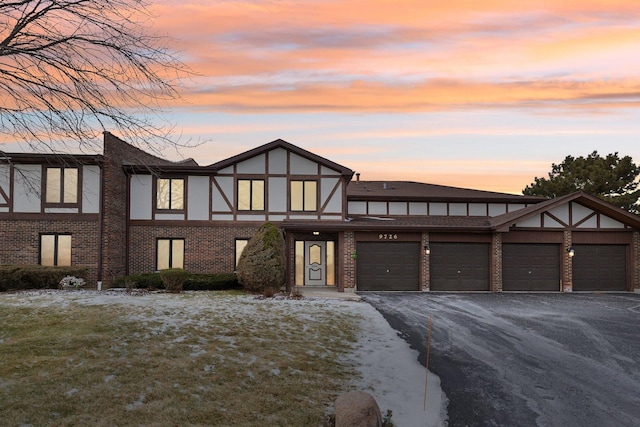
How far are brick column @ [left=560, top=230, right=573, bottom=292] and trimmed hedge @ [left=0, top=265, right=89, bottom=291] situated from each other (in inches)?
901

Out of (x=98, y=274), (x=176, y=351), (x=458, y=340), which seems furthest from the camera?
(x=98, y=274)

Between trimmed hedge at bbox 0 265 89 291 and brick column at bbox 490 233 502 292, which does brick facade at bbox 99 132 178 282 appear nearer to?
trimmed hedge at bbox 0 265 89 291

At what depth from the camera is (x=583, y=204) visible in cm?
2144

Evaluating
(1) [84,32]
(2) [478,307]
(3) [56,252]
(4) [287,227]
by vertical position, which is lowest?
(2) [478,307]

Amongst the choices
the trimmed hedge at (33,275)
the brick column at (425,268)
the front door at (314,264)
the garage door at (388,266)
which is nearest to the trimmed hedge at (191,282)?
the trimmed hedge at (33,275)

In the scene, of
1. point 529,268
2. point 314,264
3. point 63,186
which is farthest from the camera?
point 314,264

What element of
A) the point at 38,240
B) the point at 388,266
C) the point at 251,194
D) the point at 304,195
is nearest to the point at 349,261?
the point at 388,266

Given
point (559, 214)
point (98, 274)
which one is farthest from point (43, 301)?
point (559, 214)

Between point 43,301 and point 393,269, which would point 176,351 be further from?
point 393,269

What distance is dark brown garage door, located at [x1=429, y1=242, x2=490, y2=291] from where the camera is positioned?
20.8 metres

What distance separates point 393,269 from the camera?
67.9 ft

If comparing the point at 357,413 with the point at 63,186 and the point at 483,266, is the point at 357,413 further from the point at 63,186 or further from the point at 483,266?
the point at 63,186

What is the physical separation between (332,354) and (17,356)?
20.1 ft

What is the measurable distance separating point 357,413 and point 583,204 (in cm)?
2093
